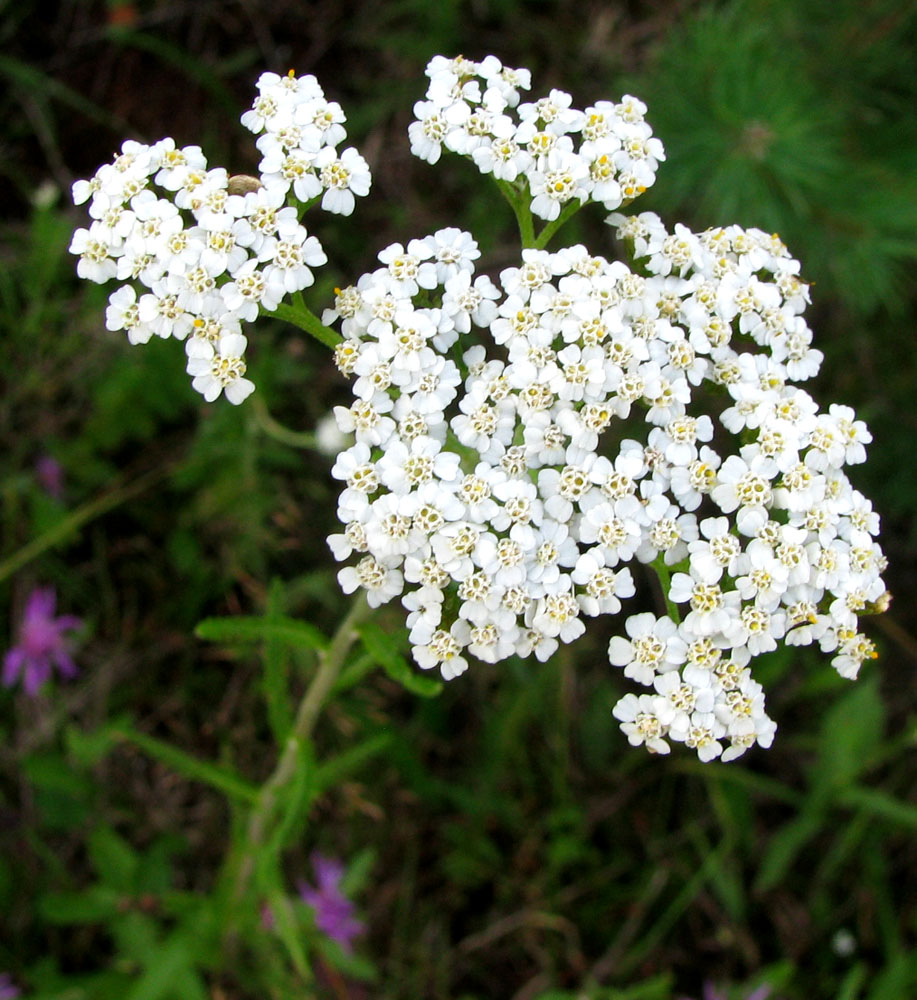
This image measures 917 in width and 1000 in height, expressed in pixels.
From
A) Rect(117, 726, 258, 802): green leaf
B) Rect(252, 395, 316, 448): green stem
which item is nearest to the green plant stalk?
Rect(117, 726, 258, 802): green leaf

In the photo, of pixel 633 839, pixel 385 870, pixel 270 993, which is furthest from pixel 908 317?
pixel 270 993

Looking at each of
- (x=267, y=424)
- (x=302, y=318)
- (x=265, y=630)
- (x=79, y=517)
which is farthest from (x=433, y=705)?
(x=302, y=318)

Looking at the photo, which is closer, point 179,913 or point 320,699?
point 320,699

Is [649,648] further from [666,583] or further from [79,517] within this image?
[79,517]

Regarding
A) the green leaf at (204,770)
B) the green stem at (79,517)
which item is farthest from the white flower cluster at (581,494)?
the green stem at (79,517)

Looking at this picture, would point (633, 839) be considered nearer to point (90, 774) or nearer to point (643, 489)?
point (90, 774)

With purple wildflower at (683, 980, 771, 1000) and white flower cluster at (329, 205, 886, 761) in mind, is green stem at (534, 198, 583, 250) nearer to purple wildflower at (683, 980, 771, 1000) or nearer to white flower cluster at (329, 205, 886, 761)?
white flower cluster at (329, 205, 886, 761)

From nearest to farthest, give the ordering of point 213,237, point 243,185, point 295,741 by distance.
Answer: point 213,237 < point 243,185 < point 295,741
